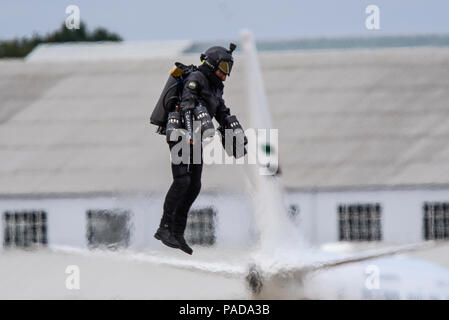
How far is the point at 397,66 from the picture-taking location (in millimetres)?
56562

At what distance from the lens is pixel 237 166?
76.3 ft

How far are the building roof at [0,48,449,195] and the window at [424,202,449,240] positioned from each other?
6.49 ft

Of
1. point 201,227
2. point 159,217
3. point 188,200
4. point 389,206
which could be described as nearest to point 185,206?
point 188,200

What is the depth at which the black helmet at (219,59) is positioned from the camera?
19312 millimetres

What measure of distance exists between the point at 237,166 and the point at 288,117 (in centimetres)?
3478

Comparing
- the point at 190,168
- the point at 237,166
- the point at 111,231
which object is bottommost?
the point at 111,231

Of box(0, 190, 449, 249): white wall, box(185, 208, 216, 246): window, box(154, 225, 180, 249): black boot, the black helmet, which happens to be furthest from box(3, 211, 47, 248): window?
the black helmet

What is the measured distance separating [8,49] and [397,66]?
90946 millimetres

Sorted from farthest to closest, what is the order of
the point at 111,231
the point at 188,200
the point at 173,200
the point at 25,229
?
the point at 25,229 → the point at 111,231 → the point at 188,200 → the point at 173,200

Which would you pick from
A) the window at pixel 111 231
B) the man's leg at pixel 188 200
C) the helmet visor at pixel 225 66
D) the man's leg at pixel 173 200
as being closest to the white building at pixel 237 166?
the window at pixel 111 231

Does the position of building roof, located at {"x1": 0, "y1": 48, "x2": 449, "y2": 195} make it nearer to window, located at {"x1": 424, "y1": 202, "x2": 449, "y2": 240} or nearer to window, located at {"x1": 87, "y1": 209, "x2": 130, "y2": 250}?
window, located at {"x1": 424, "y1": 202, "x2": 449, "y2": 240}

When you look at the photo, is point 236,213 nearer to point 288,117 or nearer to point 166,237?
point 166,237

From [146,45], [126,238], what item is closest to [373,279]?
[126,238]

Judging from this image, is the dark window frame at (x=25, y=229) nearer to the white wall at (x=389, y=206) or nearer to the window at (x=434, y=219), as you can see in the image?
the white wall at (x=389, y=206)
